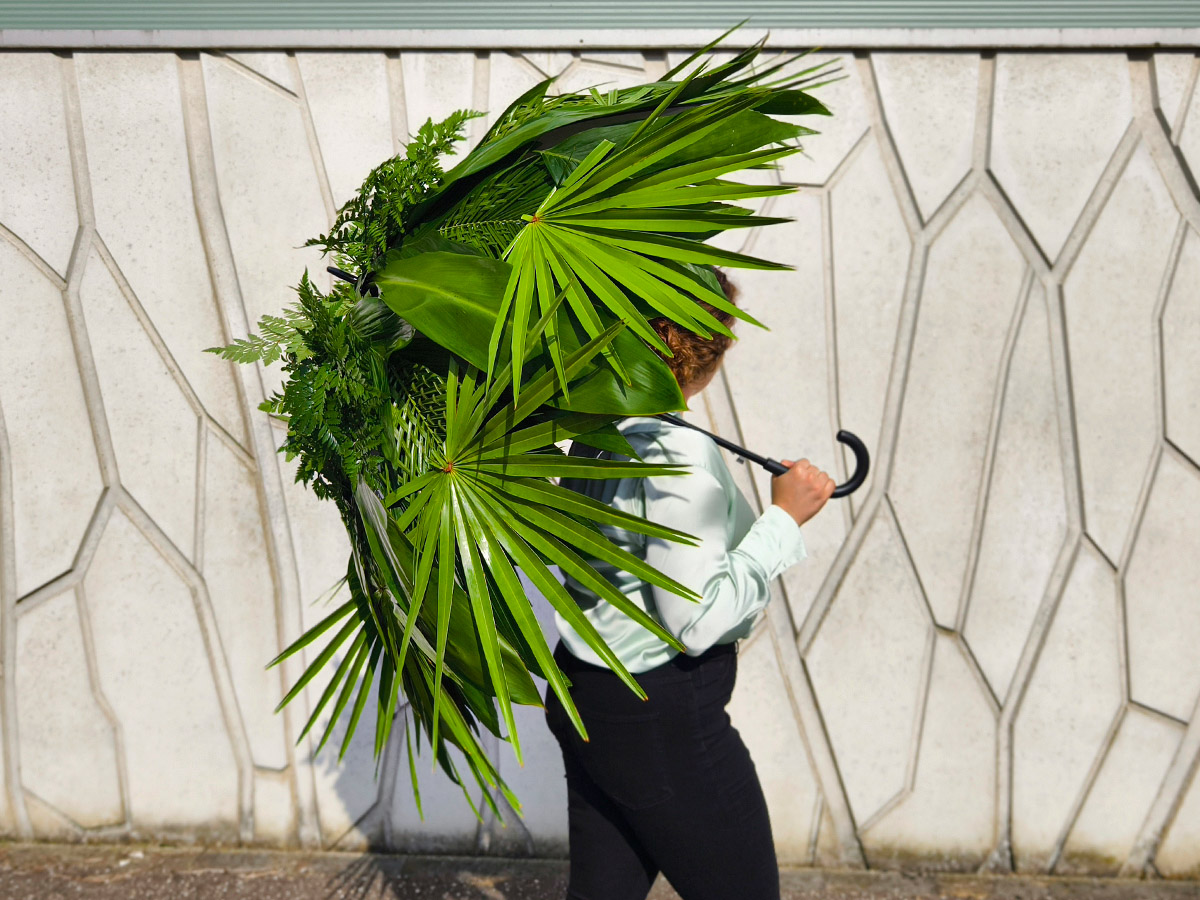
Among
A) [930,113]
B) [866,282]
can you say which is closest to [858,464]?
[866,282]

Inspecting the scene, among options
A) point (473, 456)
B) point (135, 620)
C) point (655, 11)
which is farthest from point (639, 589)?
point (135, 620)

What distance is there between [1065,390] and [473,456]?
184 cm

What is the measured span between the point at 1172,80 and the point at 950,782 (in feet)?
6.00

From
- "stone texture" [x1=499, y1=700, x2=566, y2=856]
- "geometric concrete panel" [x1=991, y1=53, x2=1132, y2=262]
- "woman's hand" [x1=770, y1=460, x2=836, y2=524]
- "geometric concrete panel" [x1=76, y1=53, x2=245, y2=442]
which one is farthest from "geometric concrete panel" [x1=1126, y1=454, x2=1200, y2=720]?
"geometric concrete panel" [x1=76, y1=53, x2=245, y2=442]

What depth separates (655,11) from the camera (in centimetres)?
223

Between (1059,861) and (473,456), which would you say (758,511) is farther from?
(473,456)

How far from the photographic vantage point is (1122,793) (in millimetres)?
2432

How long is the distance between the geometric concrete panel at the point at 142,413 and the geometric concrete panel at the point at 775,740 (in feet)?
4.98

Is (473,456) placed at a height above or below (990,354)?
below

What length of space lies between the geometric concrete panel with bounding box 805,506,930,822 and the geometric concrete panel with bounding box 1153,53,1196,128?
3.83ft

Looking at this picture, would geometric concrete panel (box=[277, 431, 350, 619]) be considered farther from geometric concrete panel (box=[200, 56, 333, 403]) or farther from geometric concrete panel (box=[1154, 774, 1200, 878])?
geometric concrete panel (box=[1154, 774, 1200, 878])

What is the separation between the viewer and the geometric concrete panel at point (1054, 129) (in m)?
2.21

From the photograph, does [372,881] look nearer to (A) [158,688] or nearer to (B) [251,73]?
(A) [158,688]

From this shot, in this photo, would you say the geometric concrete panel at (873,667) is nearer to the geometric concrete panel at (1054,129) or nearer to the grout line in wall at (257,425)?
the geometric concrete panel at (1054,129)
